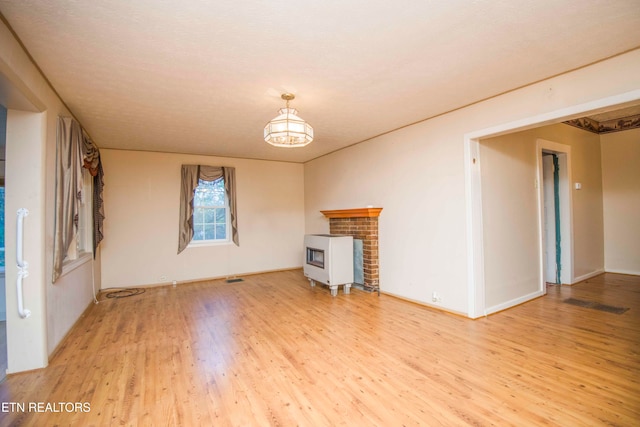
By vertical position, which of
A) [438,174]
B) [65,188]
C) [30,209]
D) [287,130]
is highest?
[287,130]

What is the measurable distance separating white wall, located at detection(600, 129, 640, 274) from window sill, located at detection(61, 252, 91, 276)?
28.0 ft

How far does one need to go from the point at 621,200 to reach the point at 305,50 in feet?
21.6

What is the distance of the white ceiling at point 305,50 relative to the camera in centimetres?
177

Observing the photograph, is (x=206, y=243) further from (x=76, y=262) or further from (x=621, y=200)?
(x=621, y=200)

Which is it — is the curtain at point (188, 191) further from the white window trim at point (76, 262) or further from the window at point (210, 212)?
the white window trim at point (76, 262)

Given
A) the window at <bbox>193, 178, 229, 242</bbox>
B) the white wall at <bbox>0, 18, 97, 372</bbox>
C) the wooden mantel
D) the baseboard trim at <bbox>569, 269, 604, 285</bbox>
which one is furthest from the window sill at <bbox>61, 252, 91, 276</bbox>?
the baseboard trim at <bbox>569, 269, 604, 285</bbox>

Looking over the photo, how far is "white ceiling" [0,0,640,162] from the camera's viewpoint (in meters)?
1.77

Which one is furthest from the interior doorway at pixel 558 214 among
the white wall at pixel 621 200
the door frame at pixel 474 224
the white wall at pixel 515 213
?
the door frame at pixel 474 224

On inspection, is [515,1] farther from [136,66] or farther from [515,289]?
[515,289]

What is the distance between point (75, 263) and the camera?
346cm

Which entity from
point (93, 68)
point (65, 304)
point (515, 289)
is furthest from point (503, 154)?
point (65, 304)

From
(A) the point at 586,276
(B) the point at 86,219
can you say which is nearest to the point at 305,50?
(B) the point at 86,219

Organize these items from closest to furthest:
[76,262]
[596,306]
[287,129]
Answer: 1. [287,129]
2. [76,262]
3. [596,306]

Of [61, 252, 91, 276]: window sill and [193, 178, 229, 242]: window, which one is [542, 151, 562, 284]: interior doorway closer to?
[193, 178, 229, 242]: window
